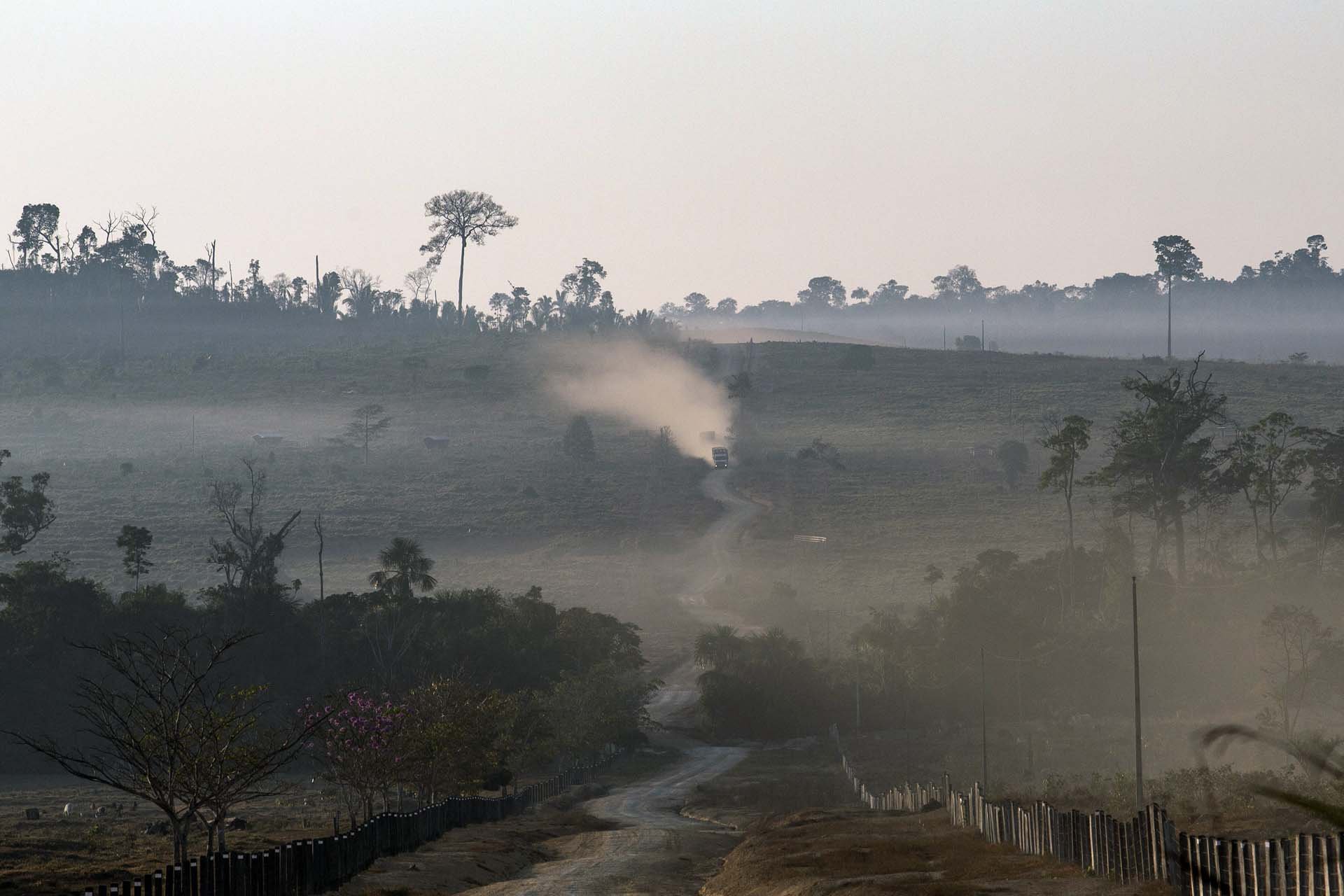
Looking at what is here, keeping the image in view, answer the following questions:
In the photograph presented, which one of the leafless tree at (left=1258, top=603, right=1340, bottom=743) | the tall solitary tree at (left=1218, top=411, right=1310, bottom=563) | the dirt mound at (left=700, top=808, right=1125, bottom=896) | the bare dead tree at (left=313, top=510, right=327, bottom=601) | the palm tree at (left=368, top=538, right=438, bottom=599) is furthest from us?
the tall solitary tree at (left=1218, top=411, right=1310, bottom=563)

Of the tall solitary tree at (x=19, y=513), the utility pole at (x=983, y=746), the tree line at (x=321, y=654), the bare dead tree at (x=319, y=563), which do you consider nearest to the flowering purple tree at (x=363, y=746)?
the tree line at (x=321, y=654)

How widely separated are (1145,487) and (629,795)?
234ft

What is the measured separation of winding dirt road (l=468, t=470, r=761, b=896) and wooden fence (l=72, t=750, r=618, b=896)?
3.45 metres

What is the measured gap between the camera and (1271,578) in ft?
398

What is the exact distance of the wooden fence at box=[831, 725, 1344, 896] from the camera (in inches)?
632

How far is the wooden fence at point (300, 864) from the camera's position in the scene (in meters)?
24.4

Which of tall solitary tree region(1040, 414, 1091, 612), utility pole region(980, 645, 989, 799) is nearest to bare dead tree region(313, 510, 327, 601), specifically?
utility pole region(980, 645, 989, 799)

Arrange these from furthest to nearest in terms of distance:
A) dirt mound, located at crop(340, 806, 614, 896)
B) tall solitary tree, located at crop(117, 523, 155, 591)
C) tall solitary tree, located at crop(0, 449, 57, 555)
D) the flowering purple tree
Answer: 1. tall solitary tree, located at crop(0, 449, 57, 555)
2. tall solitary tree, located at crop(117, 523, 155, 591)
3. the flowering purple tree
4. dirt mound, located at crop(340, 806, 614, 896)

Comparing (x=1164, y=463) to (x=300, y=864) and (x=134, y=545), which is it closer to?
(x=134, y=545)

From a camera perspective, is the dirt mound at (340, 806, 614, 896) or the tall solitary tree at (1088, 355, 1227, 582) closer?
the dirt mound at (340, 806, 614, 896)

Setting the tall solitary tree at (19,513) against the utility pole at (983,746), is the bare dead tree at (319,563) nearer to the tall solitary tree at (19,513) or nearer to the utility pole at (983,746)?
the tall solitary tree at (19,513)

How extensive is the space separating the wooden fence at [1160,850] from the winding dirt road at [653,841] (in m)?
8.28

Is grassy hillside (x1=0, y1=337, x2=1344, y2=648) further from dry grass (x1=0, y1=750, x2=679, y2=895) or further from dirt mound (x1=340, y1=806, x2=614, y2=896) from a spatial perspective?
dirt mound (x1=340, y1=806, x2=614, y2=896)

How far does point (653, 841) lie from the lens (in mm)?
48344
